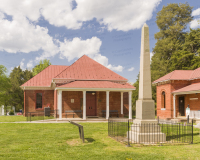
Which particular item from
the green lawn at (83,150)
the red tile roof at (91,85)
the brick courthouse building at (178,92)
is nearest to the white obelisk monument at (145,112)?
the green lawn at (83,150)

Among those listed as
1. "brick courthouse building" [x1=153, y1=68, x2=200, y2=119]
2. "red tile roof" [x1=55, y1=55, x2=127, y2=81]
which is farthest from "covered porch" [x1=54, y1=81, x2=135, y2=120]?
"brick courthouse building" [x1=153, y1=68, x2=200, y2=119]

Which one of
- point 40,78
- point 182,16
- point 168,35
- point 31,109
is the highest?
point 182,16

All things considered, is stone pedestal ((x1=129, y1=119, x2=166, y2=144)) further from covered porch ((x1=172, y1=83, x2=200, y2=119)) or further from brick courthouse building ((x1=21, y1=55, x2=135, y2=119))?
covered porch ((x1=172, y1=83, x2=200, y2=119))

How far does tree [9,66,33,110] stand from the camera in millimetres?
50875

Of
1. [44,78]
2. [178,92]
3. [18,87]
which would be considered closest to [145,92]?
[178,92]

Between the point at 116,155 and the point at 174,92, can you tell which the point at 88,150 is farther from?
the point at 174,92

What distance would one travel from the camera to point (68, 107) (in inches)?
907

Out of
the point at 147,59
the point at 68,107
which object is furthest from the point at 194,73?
the point at 147,59

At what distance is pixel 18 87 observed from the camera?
5131 cm

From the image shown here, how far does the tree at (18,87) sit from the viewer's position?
50875mm

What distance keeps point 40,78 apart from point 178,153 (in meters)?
23.6

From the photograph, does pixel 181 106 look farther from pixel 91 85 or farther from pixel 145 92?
pixel 145 92

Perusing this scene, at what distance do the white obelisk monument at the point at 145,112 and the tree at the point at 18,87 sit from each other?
1802 inches

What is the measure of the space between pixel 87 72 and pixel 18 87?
3306cm
